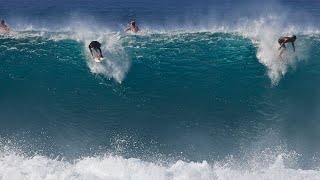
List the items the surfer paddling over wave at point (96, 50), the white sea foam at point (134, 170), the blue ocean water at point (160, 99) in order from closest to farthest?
the white sea foam at point (134, 170) < the blue ocean water at point (160, 99) < the surfer paddling over wave at point (96, 50)

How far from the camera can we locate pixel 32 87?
2484 centimetres

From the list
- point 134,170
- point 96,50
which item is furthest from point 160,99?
point 96,50

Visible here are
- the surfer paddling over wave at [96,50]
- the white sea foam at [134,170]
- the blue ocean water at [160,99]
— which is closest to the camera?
the white sea foam at [134,170]

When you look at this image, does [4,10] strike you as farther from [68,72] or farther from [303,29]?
[303,29]

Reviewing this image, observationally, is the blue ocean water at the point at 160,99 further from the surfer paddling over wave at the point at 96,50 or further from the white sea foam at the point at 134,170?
the surfer paddling over wave at the point at 96,50

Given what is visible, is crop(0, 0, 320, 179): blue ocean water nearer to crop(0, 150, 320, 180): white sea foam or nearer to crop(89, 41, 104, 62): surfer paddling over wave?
crop(0, 150, 320, 180): white sea foam

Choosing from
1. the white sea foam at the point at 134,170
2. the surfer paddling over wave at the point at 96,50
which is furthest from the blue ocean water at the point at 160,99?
the surfer paddling over wave at the point at 96,50

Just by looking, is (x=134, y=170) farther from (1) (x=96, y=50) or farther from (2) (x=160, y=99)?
(1) (x=96, y=50)

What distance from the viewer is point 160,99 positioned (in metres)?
23.7

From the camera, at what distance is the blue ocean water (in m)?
19.6

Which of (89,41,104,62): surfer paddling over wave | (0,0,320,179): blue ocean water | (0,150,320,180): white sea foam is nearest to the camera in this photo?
(0,150,320,180): white sea foam

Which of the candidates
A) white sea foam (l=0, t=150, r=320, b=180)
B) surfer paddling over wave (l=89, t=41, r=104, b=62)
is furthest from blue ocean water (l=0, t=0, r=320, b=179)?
surfer paddling over wave (l=89, t=41, r=104, b=62)

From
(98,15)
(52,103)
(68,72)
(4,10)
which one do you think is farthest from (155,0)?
(52,103)

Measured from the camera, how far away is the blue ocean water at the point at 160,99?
64.4 ft
